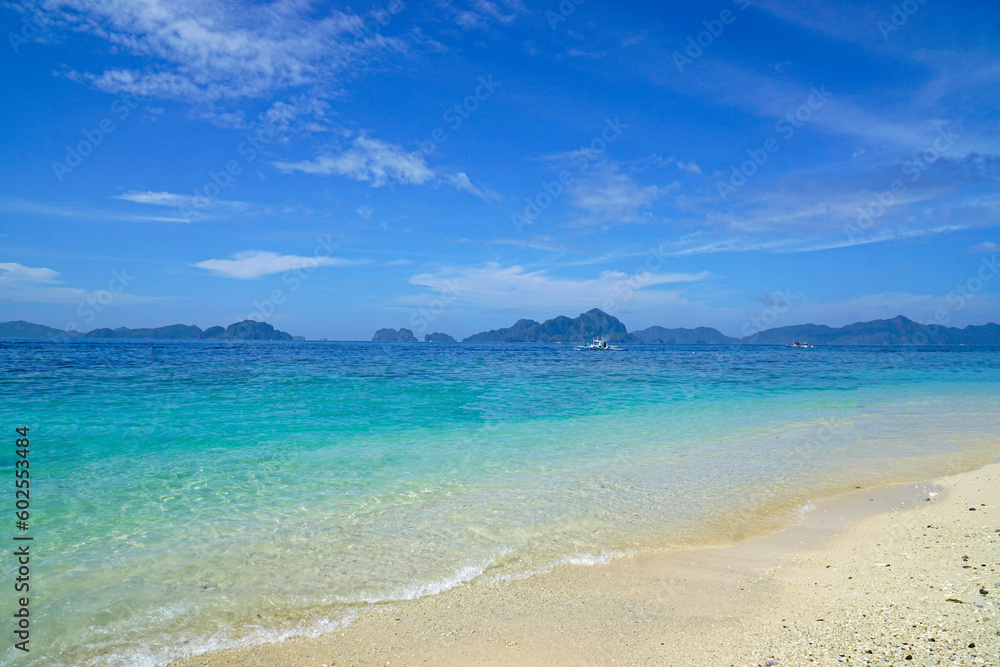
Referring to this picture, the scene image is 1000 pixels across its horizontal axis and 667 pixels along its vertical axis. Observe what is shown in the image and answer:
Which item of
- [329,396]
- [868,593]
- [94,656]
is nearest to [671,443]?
[868,593]

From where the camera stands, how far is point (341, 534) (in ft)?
21.6

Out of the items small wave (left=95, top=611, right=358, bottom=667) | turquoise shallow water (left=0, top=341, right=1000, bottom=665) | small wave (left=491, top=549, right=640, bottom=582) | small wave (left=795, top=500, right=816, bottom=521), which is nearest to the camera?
small wave (left=95, top=611, right=358, bottom=667)

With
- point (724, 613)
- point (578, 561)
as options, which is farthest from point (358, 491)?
point (724, 613)

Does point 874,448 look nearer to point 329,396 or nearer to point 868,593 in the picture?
point 868,593

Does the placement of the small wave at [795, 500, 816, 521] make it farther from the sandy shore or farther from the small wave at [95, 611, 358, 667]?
the small wave at [95, 611, 358, 667]

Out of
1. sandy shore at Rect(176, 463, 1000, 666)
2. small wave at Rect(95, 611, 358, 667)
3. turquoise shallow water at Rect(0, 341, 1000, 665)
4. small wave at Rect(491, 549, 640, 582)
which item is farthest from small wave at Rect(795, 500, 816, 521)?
small wave at Rect(95, 611, 358, 667)

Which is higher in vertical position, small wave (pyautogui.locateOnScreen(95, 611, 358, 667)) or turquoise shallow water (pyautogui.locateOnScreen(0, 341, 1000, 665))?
turquoise shallow water (pyautogui.locateOnScreen(0, 341, 1000, 665))

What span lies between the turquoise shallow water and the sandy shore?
0.44 metres

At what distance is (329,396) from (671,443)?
13636mm

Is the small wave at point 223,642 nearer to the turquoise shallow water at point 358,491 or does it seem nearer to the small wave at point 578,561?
the turquoise shallow water at point 358,491

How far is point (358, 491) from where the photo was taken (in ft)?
27.7

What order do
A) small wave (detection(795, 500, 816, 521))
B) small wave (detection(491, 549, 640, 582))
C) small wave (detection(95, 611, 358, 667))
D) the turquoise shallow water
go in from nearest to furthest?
1. small wave (detection(95, 611, 358, 667))
2. the turquoise shallow water
3. small wave (detection(491, 549, 640, 582))
4. small wave (detection(795, 500, 816, 521))

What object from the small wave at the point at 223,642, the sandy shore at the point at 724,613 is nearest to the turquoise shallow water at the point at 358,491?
the small wave at the point at 223,642

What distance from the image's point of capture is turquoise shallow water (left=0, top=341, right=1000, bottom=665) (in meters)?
5.00
